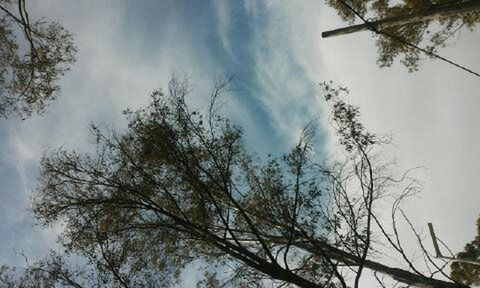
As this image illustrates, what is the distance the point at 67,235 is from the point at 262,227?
501 centimetres

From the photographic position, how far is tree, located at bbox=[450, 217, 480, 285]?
66.3 ft

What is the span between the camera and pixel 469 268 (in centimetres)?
2064

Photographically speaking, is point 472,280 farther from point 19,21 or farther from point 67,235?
point 19,21

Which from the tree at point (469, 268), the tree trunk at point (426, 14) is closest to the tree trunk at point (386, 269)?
the tree trunk at point (426, 14)

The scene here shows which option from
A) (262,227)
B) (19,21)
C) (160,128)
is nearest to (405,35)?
(262,227)

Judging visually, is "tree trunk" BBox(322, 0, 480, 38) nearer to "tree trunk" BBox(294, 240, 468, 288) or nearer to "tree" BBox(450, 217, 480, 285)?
"tree trunk" BBox(294, 240, 468, 288)

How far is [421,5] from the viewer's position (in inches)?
562

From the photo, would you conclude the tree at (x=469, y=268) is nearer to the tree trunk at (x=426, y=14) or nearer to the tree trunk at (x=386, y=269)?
the tree trunk at (x=386, y=269)

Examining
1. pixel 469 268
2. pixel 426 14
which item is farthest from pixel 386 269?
pixel 469 268

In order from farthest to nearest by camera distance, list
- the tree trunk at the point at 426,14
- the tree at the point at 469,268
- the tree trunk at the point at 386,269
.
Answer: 1. the tree at the point at 469,268
2. the tree trunk at the point at 426,14
3. the tree trunk at the point at 386,269

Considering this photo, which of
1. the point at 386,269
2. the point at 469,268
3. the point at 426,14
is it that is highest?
the point at 426,14

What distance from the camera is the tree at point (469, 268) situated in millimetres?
20219

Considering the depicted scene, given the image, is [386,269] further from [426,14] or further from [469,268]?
[469,268]

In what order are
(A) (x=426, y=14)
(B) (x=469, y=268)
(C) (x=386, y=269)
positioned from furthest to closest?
(B) (x=469, y=268), (A) (x=426, y=14), (C) (x=386, y=269)
